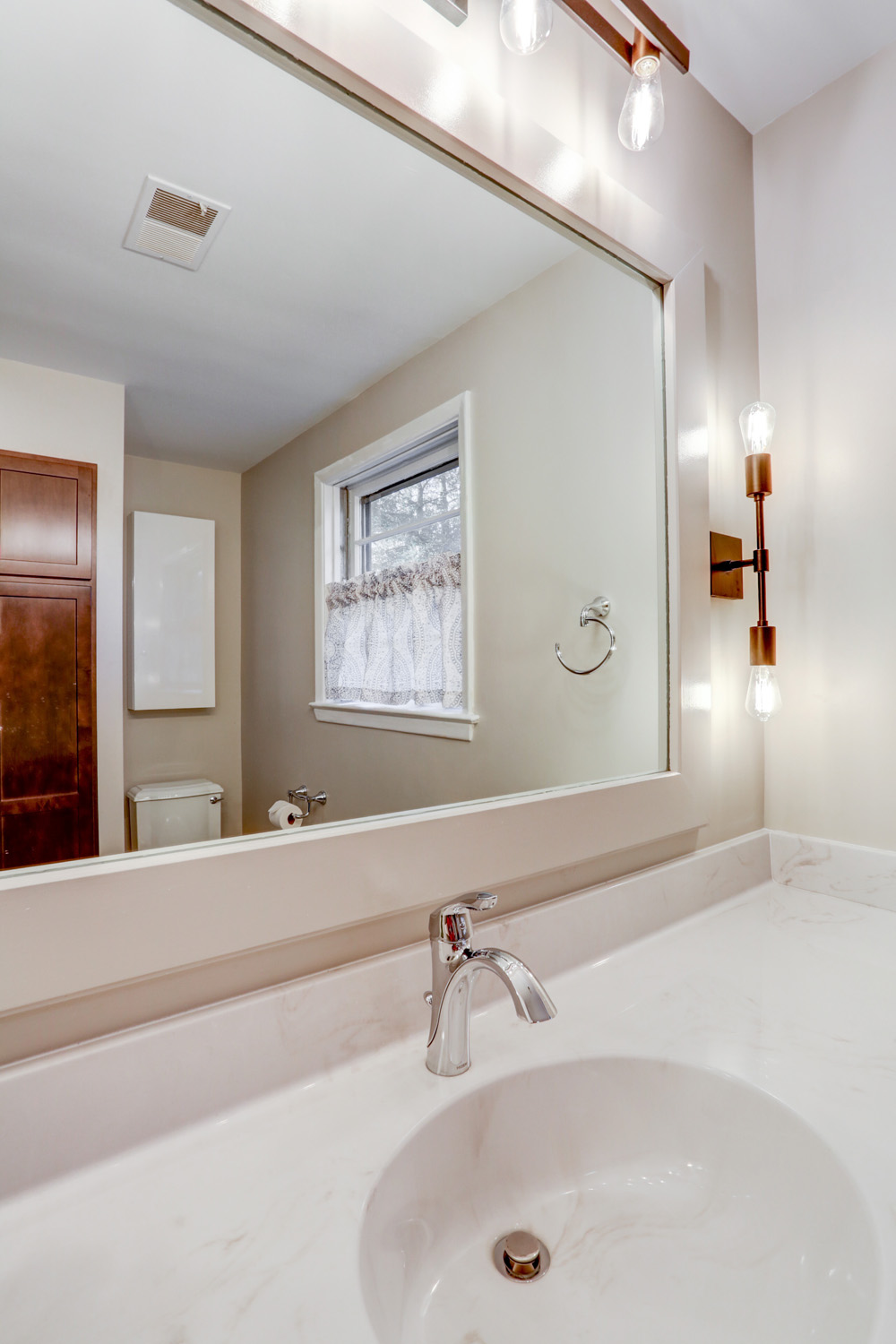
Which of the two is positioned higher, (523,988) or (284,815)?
(284,815)

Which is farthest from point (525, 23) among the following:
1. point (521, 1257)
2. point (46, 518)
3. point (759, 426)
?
point (521, 1257)

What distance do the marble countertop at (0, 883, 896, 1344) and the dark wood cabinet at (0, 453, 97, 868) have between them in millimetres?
287

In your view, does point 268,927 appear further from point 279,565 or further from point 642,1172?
point 642,1172

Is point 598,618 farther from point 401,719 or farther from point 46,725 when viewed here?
point 46,725

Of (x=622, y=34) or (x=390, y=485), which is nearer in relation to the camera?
(x=390, y=485)

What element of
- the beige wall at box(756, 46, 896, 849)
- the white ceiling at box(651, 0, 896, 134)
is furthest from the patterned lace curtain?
the white ceiling at box(651, 0, 896, 134)

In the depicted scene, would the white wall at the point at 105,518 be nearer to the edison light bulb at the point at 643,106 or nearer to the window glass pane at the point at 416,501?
the window glass pane at the point at 416,501

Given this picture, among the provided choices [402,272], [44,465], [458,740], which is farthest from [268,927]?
[402,272]

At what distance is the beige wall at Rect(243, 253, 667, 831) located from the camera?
749 millimetres

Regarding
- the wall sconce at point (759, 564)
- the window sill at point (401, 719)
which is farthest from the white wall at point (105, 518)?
the wall sconce at point (759, 564)

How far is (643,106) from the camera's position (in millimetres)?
959

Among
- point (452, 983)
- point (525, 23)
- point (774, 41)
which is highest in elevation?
point (774, 41)

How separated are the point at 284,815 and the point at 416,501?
1.46 ft

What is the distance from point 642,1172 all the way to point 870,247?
150cm
